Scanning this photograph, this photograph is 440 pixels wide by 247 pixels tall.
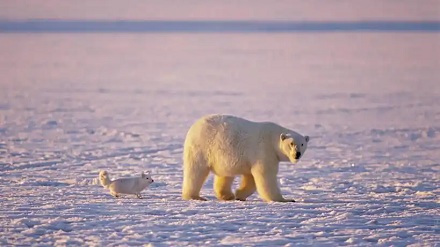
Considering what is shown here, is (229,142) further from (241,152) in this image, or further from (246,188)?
(246,188)

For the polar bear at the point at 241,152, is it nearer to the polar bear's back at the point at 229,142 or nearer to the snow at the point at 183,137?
the polar bear's back at the point at 229,142

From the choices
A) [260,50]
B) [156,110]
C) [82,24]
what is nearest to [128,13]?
[82,24]

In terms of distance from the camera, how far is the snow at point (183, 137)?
690 cm

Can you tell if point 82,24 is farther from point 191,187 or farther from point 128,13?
point 191,187

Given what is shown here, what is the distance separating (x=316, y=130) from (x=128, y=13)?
2613 inches

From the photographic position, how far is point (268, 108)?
1952cm

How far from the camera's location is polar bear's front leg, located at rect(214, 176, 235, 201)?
28.9ft

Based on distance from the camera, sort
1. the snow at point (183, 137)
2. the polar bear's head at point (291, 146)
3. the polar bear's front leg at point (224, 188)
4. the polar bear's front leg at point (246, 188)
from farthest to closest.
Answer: the polar bear's front leg at point (224, 188)
the polar bear's front leg at point (246, 188)
the polar bear's head at point (291, 146)
the snow at point (183, 137)

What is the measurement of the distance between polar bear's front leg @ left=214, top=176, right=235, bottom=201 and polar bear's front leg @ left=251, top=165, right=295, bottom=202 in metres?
0.63

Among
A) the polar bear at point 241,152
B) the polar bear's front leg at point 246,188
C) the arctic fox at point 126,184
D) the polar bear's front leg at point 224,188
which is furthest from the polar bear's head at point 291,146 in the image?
the arctic fox at point 126,184

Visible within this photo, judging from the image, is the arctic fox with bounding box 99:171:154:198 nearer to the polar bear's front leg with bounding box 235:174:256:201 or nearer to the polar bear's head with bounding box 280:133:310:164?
the polar bear's front leg with bounding box 235:174:256:201

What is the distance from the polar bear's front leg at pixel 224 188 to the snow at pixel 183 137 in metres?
0.14

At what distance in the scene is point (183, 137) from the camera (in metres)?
14.8

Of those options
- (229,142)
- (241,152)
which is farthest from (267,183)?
(229,142)
